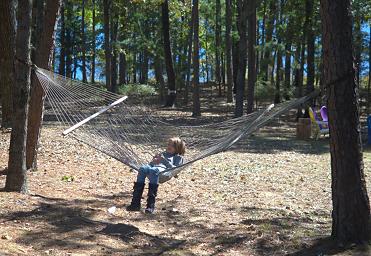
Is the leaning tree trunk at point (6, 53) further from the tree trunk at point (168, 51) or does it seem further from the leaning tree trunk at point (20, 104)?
the tree trunk at point (168, 51)

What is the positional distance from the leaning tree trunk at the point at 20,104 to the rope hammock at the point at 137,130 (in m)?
0.21

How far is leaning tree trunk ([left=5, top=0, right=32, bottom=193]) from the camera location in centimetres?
505

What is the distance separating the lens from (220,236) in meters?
4.54

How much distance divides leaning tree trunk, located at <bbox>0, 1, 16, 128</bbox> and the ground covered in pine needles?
148cm

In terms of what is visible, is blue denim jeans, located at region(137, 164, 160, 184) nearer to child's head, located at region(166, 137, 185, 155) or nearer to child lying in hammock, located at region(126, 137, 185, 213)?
child lying in hammock, located at region(126, 137, 185, 213)

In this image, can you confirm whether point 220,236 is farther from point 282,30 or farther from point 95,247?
point 282,30

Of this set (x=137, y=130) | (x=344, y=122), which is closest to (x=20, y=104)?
(x=137, y=130)

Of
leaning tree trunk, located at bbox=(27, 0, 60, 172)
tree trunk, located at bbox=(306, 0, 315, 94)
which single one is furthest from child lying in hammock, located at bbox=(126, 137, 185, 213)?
tree trunk, located at bbox=(306, 0, 315, 94)

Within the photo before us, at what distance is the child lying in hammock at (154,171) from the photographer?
5.08 metres

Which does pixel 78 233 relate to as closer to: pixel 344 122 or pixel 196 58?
pixel 344 122

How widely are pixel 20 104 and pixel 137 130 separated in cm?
277

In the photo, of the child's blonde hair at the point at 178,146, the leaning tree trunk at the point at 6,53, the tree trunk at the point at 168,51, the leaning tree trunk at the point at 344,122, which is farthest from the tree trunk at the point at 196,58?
the leaning tree trunk at the point at 344,122

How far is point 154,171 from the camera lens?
508 cm

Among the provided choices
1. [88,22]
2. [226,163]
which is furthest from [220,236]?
[88,22]
